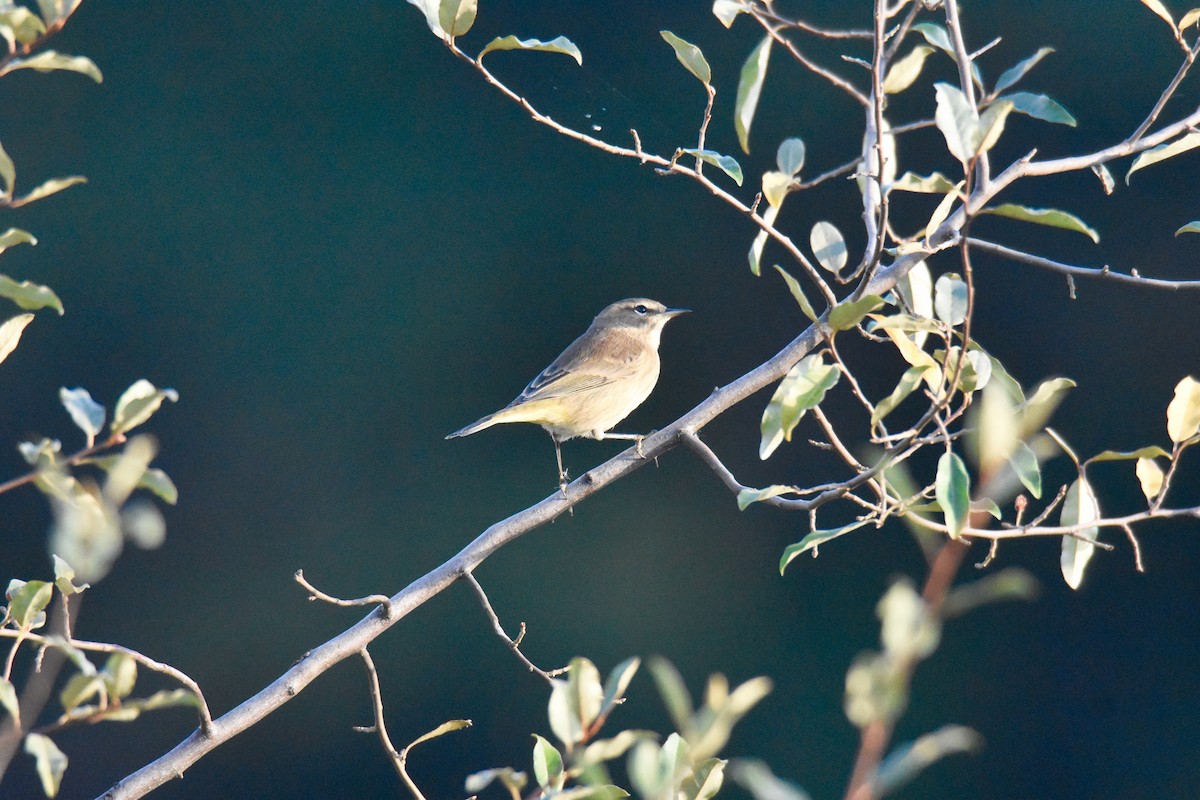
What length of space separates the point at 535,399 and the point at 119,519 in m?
2.92

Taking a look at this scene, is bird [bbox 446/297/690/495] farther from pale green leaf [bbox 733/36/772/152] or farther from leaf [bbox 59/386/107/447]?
leaf [bbox 59/386/107/447]

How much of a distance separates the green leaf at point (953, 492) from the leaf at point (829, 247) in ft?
1.97

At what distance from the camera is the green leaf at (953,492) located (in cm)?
136

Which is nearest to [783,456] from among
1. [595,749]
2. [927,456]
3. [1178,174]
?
[927,456]

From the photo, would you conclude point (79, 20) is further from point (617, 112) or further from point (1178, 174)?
point (1178, 174)

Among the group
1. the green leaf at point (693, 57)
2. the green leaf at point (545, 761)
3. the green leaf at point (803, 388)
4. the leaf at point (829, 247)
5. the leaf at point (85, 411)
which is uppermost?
the green leaf at point (693, 57)

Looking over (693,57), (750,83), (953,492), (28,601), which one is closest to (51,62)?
(28,601)

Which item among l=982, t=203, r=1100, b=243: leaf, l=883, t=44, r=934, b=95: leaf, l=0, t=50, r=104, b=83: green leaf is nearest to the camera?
l=0, t=50, r=104, b=83: green leaf

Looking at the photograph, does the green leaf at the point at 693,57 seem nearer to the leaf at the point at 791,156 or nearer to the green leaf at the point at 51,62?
the leaf at the point at 791,156

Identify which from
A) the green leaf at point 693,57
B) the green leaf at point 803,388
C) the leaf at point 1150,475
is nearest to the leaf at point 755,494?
the green leaf at point 803,388

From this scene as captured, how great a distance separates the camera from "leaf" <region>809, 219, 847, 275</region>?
1.98m

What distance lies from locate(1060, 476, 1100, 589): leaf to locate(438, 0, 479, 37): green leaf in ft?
3.70

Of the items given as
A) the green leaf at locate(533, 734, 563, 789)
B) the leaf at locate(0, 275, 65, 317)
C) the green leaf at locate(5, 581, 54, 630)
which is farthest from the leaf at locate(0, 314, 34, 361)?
the green leaf at locate(533, 734, 563, 789)

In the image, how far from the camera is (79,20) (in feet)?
25.4
